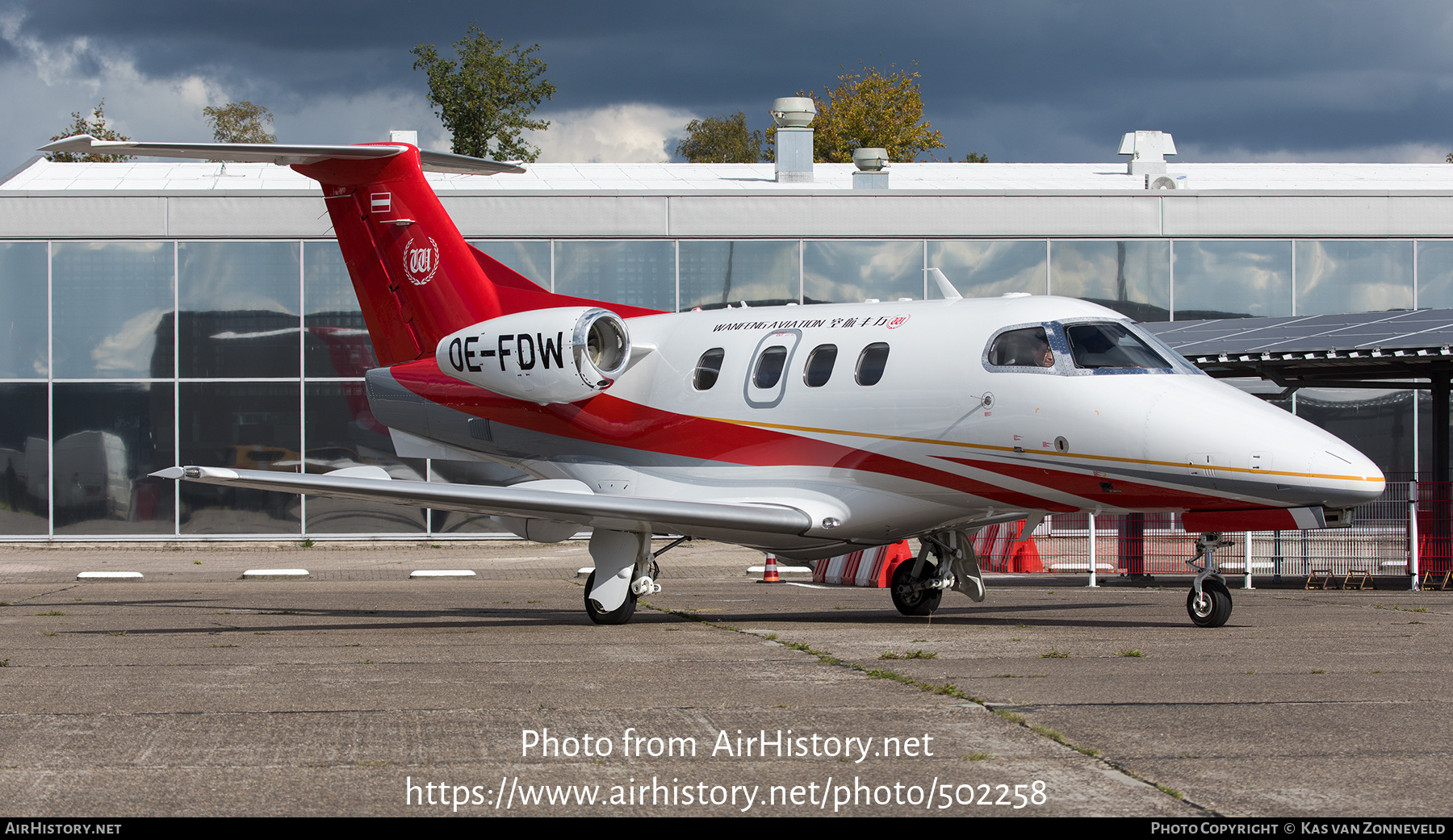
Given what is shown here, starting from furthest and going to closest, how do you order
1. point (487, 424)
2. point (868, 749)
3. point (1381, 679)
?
point (487, 424) → point (1381, 679) → point (868, 749)

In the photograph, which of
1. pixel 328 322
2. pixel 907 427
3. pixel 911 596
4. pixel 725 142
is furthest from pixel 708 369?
pixel 725 142

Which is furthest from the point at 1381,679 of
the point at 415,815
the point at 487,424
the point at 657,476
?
the point at 487,424

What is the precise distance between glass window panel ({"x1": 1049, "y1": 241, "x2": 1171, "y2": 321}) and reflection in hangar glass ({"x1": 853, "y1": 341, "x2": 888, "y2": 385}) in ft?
59.0

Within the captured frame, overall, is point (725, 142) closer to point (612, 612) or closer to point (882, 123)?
point (882, 123)

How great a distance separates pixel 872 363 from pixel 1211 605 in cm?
369

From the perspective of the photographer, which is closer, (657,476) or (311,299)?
(657,476)

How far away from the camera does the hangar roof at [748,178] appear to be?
98.4ft

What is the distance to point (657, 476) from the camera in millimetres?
14195

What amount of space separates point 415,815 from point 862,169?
1161 inches

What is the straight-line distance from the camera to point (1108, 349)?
458 inches

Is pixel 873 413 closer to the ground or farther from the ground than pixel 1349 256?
closer to the ground

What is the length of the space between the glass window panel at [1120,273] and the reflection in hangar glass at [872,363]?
18.0 meters

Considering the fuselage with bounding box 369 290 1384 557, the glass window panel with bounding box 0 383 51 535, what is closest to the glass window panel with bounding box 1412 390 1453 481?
the fuselage with bounding box 369 290 1384 557
